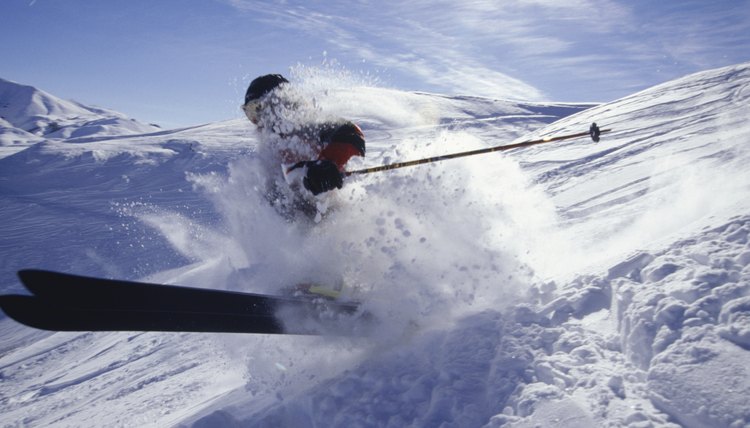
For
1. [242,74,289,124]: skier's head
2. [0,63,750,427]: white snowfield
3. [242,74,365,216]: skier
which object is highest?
[242,74,289,124]: skier's head

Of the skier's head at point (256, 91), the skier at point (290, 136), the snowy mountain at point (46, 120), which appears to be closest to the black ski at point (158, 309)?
the skier at point (290, 136)

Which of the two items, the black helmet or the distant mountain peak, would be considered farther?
the distant mountain peak

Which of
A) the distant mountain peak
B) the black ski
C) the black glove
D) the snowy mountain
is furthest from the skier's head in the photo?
the distant mountain peak

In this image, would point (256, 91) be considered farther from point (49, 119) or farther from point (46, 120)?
point (49, 119)

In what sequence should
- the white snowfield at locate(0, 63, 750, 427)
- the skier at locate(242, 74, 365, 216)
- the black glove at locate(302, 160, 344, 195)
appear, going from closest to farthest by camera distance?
the white snowfield at locate(0, 63, 750, 427)
the black glove at locate(302, 160, 344, 195)
the skier at locate(242, 74, 365, 216)

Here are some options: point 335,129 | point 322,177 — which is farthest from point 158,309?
point 335,129

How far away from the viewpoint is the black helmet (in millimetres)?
4727

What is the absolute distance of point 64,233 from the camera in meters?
13.3

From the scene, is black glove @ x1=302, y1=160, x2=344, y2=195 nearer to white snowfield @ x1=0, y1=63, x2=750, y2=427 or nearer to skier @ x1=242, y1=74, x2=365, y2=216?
skier @ x1=242, y1=74, x2=365, y2=216

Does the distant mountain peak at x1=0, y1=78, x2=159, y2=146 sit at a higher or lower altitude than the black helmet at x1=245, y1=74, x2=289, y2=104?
higher

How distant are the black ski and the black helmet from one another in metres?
2.24

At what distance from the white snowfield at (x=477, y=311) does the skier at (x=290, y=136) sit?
0.31 m

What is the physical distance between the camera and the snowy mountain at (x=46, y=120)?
4519cm

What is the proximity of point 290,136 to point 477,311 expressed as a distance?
2603 millimetres
